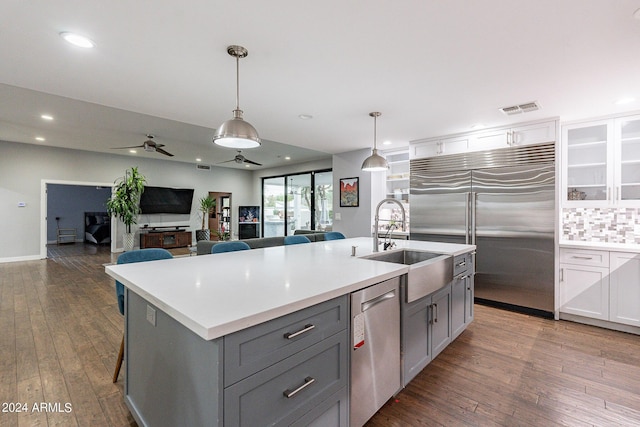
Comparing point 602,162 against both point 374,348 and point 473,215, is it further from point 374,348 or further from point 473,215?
point 374,348

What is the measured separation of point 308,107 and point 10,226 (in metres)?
7.92

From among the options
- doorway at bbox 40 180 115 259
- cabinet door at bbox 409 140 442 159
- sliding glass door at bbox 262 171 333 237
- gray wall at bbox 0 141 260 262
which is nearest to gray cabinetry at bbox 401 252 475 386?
cabinet door at bbox 409 140 442 159

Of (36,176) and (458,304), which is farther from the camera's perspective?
(36,176)

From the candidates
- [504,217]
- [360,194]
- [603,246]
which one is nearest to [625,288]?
[603,246]

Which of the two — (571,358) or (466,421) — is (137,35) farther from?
(571,358)

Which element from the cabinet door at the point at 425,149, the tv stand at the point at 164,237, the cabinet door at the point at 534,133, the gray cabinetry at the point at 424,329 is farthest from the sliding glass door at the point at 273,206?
the gray cabinetry at the point at 424,329

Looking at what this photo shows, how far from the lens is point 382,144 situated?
506 cm

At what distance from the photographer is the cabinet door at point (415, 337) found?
1.92 meters

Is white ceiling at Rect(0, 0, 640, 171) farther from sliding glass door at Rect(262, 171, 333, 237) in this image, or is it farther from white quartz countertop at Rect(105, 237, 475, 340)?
sliding glass door at Rect(262, 171, 333, 237)

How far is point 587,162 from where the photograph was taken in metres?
3.52

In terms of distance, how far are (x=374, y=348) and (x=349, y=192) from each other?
4.20 metres

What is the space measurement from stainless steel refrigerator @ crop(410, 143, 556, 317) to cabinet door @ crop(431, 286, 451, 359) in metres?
1.89

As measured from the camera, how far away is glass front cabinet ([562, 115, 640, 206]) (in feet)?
10.6

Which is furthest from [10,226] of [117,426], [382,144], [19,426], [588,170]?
[588,170]
